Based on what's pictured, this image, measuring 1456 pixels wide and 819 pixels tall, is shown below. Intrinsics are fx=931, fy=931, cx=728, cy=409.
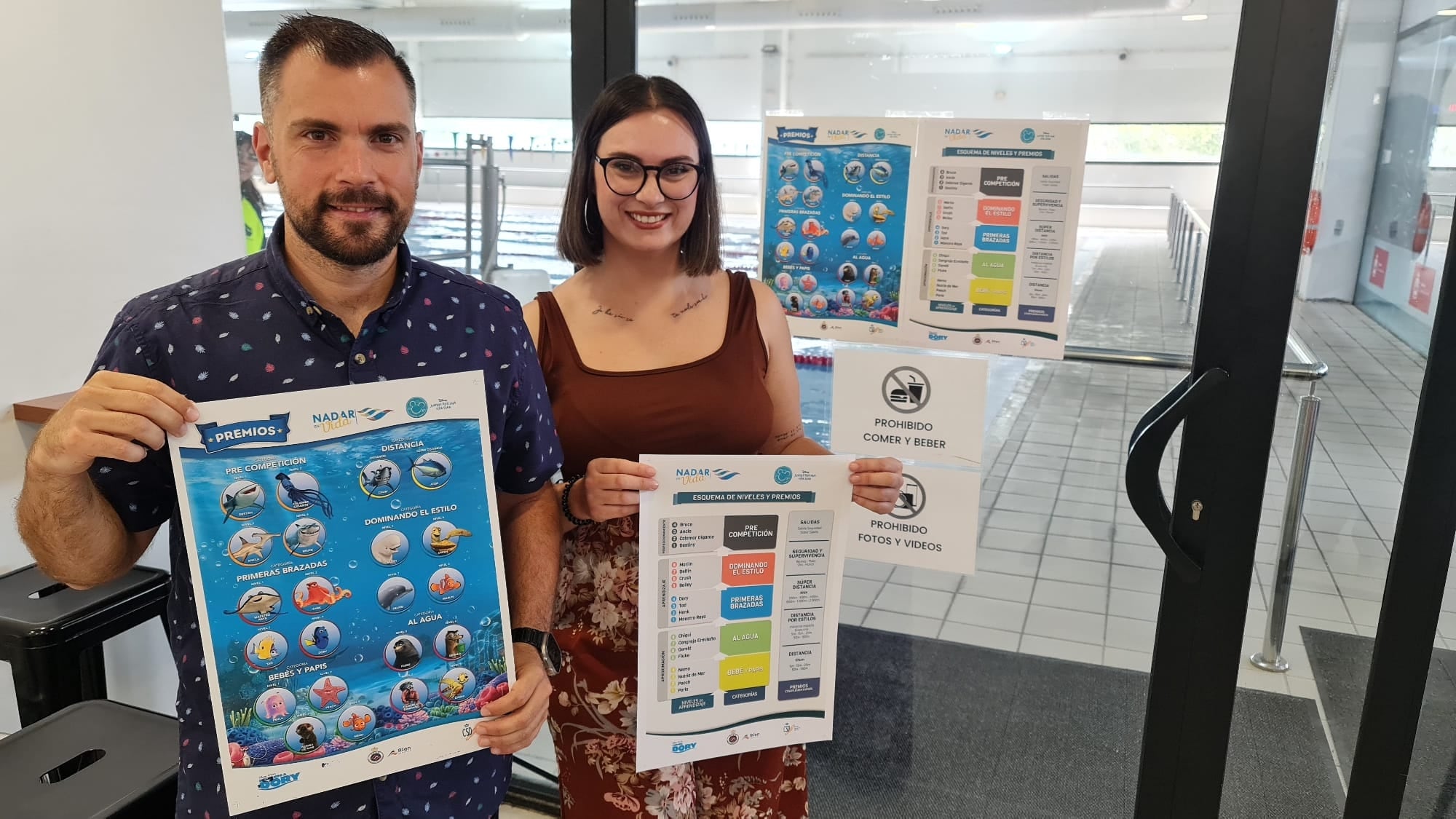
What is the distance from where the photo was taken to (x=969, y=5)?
6.79 ft

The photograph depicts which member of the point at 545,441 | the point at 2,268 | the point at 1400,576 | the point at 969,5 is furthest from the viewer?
the point at 2,268

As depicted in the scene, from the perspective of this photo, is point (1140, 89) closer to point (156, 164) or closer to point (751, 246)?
point (751, 246)

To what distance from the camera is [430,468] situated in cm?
123

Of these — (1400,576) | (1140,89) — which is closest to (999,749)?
(1400,576)

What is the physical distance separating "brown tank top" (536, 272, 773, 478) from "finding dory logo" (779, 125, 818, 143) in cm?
65

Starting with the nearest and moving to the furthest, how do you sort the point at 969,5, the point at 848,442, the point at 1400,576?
the point at 1400,576, the point at 969,5, the point at 848,442

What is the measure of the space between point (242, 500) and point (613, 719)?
2.76ft

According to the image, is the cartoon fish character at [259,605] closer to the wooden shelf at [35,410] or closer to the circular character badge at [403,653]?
the circular character badge at [403,653]

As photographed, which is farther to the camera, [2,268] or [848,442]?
[2,268]

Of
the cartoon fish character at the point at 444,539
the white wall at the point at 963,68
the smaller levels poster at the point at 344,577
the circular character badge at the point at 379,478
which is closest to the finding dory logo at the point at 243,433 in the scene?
the smaller levels poster at the point at 344,577

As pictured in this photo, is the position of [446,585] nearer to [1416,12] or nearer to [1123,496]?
[1123,496]

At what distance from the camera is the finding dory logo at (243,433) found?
3.59 feet

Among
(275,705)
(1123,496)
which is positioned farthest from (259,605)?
(1123,496)

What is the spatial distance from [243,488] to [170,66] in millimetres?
2260
